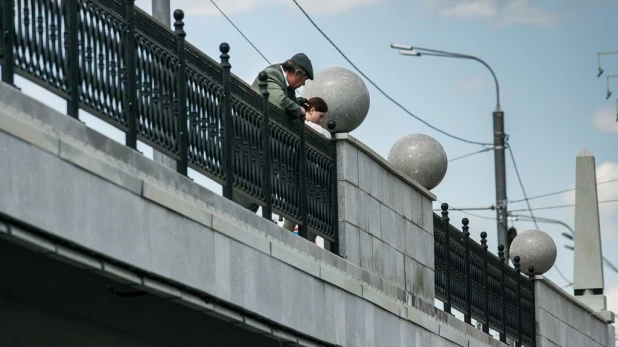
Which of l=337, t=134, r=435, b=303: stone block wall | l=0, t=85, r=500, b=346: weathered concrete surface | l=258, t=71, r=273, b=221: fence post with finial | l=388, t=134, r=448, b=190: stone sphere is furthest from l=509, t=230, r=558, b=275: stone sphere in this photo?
l=258, t=71, r=273, b=221: fence post with finial

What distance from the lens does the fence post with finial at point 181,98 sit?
35.0ft

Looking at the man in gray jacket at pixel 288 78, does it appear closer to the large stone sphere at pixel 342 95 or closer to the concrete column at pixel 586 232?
the large stone sphere at pixel 342 95

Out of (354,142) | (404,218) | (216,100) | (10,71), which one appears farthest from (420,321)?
(10,71)

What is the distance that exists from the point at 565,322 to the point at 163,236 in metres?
12.7

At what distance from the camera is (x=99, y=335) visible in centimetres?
1030

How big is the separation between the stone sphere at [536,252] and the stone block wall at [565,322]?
58cm

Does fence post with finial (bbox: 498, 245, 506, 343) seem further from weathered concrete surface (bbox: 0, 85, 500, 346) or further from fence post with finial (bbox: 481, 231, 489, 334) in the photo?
weathered concrete surface (bbox: 0, 85, 500, 346)

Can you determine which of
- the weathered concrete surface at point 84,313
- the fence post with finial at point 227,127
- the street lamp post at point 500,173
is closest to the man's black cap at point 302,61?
the fence post with finial at point 227,127

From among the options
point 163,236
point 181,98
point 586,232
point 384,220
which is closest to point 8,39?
point 163,236

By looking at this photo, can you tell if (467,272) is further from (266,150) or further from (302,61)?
(266,150)

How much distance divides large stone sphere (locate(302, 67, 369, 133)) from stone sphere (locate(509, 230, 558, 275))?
801 cm

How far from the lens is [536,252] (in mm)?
21672

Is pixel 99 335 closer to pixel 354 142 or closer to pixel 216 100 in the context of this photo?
pixel 216 100

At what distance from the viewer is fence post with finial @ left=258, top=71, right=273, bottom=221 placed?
12.0 metres
